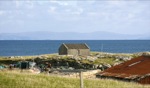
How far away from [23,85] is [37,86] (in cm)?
98

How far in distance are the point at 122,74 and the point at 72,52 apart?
51.4 metres

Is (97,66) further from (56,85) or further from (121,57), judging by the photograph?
(56,85)

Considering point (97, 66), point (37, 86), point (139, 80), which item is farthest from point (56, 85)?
point (97, 66)

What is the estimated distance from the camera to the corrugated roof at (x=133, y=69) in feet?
125

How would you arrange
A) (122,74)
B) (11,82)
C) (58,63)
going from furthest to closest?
(58,63) → (122,74) → (11,82)

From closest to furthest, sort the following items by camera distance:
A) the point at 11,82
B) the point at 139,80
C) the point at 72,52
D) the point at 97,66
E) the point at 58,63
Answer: the point at 11,82, the point at 139,80, the point at 97,66, the point at 58,63, the point at 72,52

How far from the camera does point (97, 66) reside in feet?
242

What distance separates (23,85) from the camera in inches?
910

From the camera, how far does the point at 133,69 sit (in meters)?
39.6

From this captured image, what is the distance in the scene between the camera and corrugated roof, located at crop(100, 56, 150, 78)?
1501 inches

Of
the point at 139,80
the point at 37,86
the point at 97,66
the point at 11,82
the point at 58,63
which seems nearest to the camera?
the point at 37,86

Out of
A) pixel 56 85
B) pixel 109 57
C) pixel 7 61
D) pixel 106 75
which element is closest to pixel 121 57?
pixel 109 57

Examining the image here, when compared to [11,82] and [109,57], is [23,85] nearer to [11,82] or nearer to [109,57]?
[11,82]

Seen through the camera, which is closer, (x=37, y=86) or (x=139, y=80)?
(x=37, y=86)
